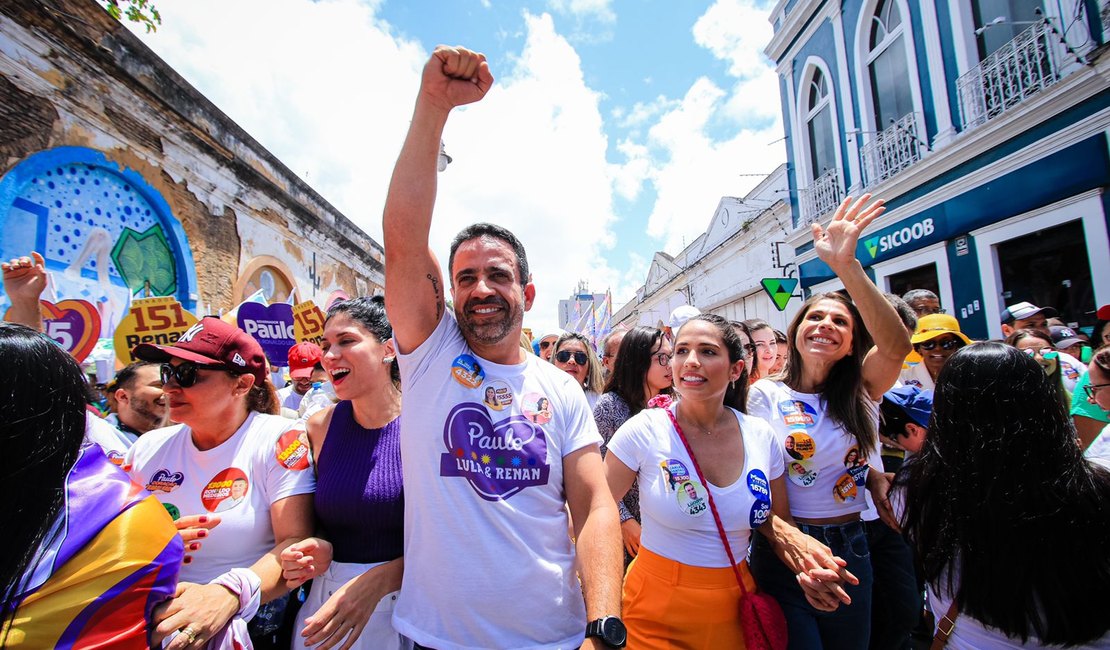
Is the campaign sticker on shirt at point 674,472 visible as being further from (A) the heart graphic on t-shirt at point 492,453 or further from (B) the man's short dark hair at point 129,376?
(B) the man's short dark hair at point 129,376

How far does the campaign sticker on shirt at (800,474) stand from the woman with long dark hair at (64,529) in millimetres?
2481

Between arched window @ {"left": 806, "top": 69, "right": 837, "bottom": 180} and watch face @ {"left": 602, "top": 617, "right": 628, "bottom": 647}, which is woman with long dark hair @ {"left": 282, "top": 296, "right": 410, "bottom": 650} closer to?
watch face @ {"left": 602, "top": 617, "right": 628, "bottom": 647}

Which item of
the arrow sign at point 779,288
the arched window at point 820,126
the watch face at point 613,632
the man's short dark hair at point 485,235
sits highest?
the arched window at point 820,126

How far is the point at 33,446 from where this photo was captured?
110 centimetres

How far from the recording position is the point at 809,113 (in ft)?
39.4

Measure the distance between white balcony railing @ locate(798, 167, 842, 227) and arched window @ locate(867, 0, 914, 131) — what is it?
1.38 meters

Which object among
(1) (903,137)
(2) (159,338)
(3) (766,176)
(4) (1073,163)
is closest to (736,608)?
(2) (159,338)

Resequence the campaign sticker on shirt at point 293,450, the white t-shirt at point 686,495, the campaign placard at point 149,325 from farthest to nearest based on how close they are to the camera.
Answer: the campaign placard at point 149,325 < the white t-shirt at point 686,495 < the campaign sticker on shirt at point 293,450

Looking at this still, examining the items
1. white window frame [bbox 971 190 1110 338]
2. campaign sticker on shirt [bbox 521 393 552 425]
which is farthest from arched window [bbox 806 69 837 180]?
campaign sticker on shirt [bbox 521 393 552 425]

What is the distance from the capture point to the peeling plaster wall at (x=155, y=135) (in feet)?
16.1

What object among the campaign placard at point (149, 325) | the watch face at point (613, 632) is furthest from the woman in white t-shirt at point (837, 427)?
the campaign placard at point (149, 325)

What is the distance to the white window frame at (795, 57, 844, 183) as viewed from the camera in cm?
1083

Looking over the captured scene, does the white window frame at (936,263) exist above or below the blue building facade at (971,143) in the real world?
below

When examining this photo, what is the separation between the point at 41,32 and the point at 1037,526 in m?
8.23
